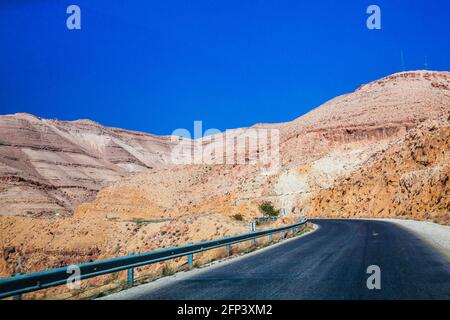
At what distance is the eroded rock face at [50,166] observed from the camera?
109812 millimetres

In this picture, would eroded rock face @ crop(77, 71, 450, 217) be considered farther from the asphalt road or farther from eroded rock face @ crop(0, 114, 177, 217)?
the asphalt road

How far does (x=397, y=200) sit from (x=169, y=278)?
148 ft

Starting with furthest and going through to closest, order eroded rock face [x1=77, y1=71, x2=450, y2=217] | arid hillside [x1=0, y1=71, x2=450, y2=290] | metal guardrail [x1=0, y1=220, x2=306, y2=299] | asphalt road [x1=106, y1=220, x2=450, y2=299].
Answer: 1. eroded rock face [x1=77, y1=71, x2=450, y2=217]
2. arid hillside [x1=0, y1=71, x2=450, y2=290]
3. asphalt road [x1=106, y1=220, x2=450, y2=299]
4. metal guardrail [x1=0, y1=220, x2=306, y2=299]

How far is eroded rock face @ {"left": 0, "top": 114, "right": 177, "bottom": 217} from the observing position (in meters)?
110

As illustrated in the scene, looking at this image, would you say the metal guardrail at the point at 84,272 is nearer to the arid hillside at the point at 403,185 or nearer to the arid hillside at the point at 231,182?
the arid hillside at the point at 231,182

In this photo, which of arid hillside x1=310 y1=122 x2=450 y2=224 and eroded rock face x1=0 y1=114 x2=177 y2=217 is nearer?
arid hillside x1=310 y1=122 x2=450 y2=224

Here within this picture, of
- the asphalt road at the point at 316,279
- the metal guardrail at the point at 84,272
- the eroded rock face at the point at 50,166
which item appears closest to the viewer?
the metal guardrail at the point at 84,272

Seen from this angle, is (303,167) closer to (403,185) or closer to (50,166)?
(403,185)

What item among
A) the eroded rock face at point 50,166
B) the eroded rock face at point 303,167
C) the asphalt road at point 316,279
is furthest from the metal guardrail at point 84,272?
the eroded rock face at point 50,166

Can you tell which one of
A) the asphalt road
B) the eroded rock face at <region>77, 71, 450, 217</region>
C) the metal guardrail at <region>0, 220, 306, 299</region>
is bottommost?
the asphalt road

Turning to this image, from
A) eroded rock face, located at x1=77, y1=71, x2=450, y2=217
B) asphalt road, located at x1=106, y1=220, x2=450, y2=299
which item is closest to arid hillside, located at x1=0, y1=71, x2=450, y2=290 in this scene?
eroded rock face, located at x1=77, y1=71, x2=450, y2=217

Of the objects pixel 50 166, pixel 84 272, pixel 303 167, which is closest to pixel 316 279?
pixel 84 272
